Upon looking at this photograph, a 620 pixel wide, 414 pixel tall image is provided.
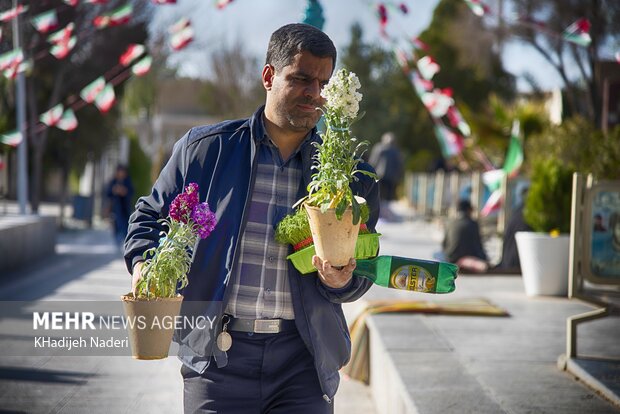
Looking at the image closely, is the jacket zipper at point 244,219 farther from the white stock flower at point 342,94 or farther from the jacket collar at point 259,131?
the white stock flower at point 342,94

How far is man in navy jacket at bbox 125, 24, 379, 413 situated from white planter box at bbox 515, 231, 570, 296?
23.7 feet

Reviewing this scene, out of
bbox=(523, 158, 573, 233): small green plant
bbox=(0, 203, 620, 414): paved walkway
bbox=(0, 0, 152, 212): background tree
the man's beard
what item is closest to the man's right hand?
the man's beard

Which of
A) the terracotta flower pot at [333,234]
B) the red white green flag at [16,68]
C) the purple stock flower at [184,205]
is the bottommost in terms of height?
the terracotta flower pot at [333,234]

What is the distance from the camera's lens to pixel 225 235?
336cm

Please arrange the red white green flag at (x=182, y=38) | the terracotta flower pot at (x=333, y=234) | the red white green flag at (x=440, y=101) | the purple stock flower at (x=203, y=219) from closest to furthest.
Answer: the terracotta flower pot at (x=333, y=234) < the purple stock flower at (x=203, y=219) < the red white green flag at (x=182, y=38) < the red white green flag at (x=440, y=101)

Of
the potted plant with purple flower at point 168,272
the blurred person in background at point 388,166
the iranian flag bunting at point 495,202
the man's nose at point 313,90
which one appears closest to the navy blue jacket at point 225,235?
the potted plant with purple flower at point 168,272

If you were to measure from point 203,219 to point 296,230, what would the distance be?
30 centimetres

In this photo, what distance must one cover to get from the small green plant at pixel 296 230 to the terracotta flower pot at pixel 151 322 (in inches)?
15.1

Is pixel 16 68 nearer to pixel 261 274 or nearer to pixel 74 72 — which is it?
pixel 74 72

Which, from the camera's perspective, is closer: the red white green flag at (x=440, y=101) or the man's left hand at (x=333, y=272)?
the man's left hand at (x=333, y=272)

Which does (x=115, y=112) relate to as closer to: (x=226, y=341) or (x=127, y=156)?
(x=127, y=156)

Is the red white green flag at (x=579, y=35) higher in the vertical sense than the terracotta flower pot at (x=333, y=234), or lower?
higher

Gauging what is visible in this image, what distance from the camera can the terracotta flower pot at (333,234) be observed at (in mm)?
3031

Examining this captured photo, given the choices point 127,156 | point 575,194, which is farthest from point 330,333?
point 127,156
